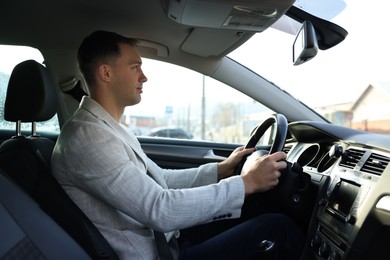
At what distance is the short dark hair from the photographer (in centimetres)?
175

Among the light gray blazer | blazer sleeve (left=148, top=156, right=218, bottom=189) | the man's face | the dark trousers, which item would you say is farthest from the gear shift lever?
the man's face

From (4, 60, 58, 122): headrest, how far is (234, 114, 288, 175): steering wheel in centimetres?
96

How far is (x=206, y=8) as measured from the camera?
84.2 inches

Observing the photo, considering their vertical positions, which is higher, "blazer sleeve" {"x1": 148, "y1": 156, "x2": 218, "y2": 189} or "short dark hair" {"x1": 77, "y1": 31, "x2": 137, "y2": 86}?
"short dark hair" {"x1": 77, "y1": 31, "x2": 137, "y2": 86}

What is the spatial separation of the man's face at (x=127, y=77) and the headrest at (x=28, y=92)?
38 cm

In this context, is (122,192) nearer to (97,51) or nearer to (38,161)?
(38,161)

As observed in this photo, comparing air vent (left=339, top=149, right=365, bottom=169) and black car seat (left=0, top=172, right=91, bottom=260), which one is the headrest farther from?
air vent (left=339, top=149, right=365, bottom=169)

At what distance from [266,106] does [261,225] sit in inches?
52.2

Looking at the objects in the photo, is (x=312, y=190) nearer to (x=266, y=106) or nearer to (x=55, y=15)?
(x=266, y=106)

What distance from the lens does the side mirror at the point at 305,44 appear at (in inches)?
80.9

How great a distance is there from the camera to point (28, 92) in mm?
1911

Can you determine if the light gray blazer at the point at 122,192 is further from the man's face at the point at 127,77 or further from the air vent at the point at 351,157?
the air vent at the point at 351,157

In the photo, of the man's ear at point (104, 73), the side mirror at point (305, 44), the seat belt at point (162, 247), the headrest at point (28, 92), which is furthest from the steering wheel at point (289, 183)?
the headrest at point (28, 92)

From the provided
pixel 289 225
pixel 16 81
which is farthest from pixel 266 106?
pixel 16 81
